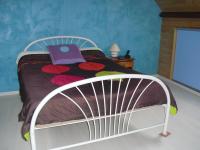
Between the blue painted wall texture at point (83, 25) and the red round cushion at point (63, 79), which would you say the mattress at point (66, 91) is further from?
the blue painted wall texture at point (83, 25)

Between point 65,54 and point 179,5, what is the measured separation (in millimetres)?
2040

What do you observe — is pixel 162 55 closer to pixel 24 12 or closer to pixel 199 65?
pixel 199 65

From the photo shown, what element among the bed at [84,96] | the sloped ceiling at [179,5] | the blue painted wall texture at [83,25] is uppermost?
the sloped ceiling at [179,5]

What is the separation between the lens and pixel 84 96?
73.2 inches

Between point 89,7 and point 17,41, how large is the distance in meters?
1.30

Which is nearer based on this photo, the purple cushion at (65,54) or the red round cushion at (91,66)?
the red round cushion at (91,66)

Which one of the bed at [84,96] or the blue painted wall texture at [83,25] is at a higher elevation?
the blue painted wall texture at [83,25]

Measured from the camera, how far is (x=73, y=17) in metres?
3.60

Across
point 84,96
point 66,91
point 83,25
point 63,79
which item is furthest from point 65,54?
point 84,96

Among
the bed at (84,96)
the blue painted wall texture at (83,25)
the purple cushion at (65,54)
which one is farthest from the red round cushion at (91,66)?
the blue painted wall texture at (83,25)

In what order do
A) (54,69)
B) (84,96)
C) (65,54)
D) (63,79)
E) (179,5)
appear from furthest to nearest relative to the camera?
(179,5)
(65,54)
(54,69)
(63,79)
(84,96)

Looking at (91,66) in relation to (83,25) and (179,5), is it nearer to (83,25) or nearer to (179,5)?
(83,25)

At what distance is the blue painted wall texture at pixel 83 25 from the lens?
331 centimetres

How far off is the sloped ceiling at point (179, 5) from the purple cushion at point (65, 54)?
5.95ft
